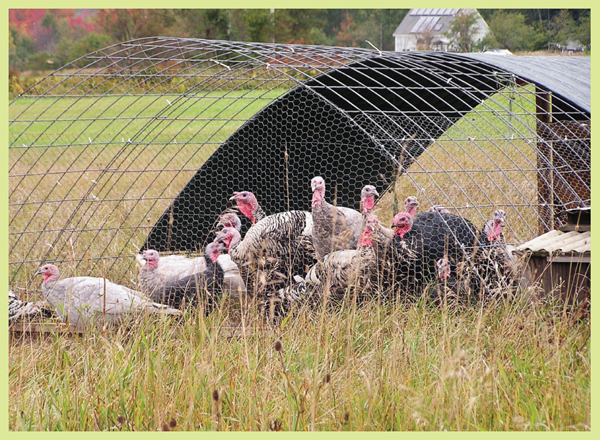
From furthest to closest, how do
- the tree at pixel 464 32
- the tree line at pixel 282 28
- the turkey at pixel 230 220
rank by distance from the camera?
the tree at pixel 464 32
the tree line at pixel 282 28
the turkey at pixel 230 220

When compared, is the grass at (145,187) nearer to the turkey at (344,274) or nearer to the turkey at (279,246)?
the turkey at (344,274)

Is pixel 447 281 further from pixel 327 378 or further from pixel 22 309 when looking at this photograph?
pixel 22 309

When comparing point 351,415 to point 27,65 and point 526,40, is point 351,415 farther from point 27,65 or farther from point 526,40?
point 27,65

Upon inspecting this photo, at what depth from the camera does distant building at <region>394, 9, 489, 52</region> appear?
22.8 meters

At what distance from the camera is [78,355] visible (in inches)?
129

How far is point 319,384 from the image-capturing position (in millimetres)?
2475

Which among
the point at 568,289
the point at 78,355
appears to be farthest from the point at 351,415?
the point at 568,289

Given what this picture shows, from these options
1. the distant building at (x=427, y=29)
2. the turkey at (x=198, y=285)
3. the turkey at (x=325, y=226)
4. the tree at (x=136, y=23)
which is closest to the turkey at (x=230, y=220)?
the turkey at (x=198, y=285)

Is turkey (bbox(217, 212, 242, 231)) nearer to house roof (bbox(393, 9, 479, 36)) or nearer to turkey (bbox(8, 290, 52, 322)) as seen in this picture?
turkey (bbox(8, 290, 52, 322))

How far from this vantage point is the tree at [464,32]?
1949 centimetres

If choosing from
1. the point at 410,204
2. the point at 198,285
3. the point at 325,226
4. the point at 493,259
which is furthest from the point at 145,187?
Result: the point at 493,259

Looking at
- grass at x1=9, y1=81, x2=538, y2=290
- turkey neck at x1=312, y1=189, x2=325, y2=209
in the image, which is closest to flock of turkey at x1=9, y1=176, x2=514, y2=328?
turkey neck at x1=312, y1=189, x2=325, y2=209

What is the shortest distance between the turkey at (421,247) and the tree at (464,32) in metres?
16.0

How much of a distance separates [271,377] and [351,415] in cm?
51
